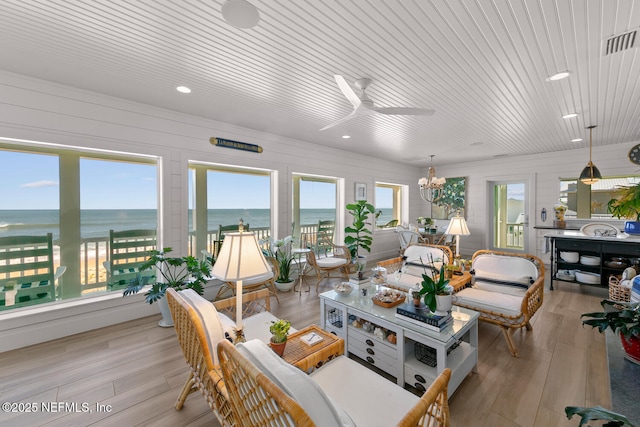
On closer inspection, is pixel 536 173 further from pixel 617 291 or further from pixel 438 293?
pixel 438 293

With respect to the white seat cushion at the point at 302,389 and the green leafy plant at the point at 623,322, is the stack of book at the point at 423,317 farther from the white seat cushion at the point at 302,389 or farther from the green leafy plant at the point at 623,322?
the white seat cushion at the point at 302,389

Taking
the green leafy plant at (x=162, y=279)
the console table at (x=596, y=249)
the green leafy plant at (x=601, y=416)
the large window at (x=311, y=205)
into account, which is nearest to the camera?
the green leafy plant at (x=601, y=416)

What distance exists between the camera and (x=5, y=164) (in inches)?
105

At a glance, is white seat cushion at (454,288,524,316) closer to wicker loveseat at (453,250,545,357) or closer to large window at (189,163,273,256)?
wicker loveseat at (453,250,545,357)

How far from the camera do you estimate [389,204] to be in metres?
7.52

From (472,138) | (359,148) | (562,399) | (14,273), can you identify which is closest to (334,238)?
(359,148)

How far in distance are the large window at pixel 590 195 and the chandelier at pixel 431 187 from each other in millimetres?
2554

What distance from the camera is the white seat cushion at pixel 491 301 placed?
245cm

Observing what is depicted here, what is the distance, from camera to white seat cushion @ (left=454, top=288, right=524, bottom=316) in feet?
8.03

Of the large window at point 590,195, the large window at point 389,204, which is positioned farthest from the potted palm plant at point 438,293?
the large window at point 590,195

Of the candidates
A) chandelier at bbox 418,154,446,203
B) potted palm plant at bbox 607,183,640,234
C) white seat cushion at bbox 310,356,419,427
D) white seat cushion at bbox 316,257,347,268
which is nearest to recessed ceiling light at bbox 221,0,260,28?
white seat cushion at bbox 310,356,419,427

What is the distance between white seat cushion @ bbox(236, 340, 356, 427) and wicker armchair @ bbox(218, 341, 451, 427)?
0.04 m

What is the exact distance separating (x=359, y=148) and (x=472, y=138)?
2110 millimetres

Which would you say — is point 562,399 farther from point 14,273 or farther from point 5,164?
point 5,164
